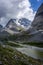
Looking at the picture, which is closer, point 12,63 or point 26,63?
point 12,63

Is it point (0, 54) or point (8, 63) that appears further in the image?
point (0, 54)

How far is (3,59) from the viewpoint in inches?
979

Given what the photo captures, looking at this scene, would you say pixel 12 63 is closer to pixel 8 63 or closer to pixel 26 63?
pixel 8 63

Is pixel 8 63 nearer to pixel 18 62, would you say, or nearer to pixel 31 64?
pixel 18 62

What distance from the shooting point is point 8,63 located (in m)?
24.2

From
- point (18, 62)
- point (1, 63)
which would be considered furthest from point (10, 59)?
point (1, 63)

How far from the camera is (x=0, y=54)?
2706cm

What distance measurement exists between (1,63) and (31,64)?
5651 mm

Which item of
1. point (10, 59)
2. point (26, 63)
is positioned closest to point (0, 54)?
point (10, 59)

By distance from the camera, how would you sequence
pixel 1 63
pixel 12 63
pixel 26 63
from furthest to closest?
pixel 26 63, pixel 12 63, pixel 1 63

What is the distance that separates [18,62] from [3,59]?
2368 mm

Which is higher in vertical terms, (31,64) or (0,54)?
(0,54)

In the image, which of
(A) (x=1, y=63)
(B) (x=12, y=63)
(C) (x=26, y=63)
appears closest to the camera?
(A) (x=1, y=63)

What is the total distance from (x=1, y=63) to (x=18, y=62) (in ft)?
11.9
